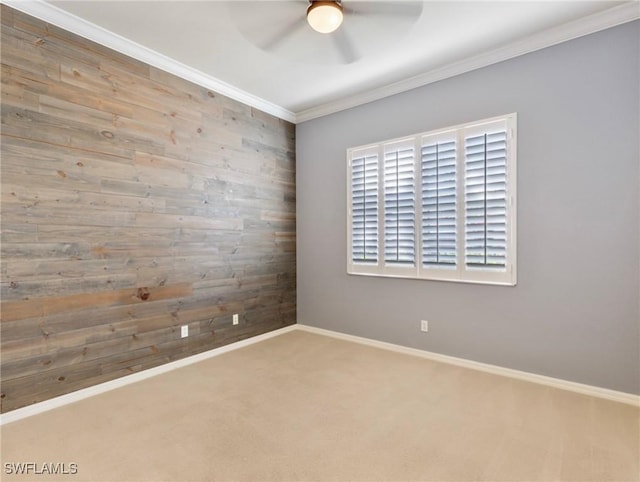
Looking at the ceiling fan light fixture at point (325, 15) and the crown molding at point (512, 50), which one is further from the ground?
the crown molding at point (512, 50)

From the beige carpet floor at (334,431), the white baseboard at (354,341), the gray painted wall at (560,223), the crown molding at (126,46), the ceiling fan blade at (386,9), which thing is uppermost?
the crown molding at (126,46)

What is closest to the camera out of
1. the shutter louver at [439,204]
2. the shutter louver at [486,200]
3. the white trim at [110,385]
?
the white trim at [110,385]

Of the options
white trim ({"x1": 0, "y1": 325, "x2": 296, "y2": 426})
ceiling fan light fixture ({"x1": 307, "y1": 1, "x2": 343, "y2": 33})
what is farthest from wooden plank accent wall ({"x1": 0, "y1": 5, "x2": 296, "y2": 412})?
ceiling fan light fixture ({"x1": 307, "y1": 1, "x2": 343, "y2": 33})

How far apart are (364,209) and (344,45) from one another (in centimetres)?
184

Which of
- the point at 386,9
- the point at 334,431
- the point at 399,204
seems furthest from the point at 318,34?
the point at 334,431

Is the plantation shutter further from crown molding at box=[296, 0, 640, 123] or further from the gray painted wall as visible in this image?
crown molding at box=[296, 0, 640, 123]

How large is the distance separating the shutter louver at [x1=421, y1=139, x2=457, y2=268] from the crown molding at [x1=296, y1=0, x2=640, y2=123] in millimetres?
703

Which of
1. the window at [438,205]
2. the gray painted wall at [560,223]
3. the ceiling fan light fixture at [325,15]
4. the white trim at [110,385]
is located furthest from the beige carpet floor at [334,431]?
the ceiling fan light fixture at [325,15]

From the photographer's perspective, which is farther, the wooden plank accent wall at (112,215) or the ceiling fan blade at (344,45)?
the ceiling fan blade at (344,45)

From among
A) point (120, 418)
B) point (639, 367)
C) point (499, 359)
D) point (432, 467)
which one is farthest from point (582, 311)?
point (120, 418)

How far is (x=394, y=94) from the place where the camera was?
147 inches

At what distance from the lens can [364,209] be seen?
4.01 m

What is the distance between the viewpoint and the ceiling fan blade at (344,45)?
8.14 ft

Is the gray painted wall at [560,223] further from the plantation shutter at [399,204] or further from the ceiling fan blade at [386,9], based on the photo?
the ceiling fan blade at [386,9]
